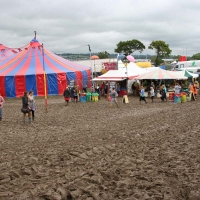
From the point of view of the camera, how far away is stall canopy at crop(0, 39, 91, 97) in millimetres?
22875

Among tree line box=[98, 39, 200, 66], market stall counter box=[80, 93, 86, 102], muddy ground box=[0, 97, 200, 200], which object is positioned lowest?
muddy ground box=[0, 97, 200, 200]

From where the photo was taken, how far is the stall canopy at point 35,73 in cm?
2288

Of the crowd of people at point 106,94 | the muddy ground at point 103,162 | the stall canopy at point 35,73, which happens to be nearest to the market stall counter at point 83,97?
the crowd of people at point 106,94

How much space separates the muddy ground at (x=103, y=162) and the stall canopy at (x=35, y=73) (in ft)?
43.2

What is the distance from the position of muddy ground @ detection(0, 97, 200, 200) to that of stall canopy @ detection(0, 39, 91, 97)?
13.2m

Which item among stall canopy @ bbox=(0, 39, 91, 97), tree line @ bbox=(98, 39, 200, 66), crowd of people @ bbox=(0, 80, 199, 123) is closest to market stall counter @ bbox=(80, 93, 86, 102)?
crowd of people @ bbox=(0, 80, 199, 123)

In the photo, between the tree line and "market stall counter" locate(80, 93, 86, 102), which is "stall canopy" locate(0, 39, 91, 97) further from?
the tree line

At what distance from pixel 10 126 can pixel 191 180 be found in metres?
7.56

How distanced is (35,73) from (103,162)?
59.1ft

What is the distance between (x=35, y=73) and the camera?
75.2 ft

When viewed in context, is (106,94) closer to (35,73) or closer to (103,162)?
(35,73)

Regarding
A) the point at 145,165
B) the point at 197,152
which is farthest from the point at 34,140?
the point at 197,152

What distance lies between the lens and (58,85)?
23.7 metres

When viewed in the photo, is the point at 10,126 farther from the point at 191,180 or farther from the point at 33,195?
the point at 191,180
